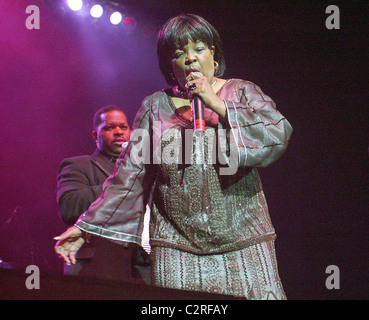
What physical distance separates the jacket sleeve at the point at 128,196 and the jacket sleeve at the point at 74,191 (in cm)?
111

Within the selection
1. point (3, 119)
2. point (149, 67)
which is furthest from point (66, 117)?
point (149, 67)

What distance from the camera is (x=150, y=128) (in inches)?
74.4

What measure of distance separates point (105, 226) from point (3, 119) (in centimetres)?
378

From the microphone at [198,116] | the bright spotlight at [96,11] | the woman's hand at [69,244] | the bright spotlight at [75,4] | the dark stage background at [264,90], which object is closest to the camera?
the microphone at [198,116]

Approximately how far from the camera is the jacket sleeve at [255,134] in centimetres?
149

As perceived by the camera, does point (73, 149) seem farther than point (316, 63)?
Yes

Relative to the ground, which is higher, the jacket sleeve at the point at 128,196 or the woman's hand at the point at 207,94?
the woman's hand at the point at 207,94

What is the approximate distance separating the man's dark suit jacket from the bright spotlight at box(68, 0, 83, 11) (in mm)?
2151

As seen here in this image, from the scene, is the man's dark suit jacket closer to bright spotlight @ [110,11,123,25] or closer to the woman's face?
the woman's face

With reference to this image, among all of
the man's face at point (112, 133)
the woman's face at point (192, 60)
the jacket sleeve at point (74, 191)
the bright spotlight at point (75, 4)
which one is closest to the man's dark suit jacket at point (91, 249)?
the jacket sleeve at point (74, 191)

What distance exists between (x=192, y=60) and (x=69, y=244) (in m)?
0.90

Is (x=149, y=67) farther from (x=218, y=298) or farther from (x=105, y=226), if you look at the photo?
(x=218, y=298)

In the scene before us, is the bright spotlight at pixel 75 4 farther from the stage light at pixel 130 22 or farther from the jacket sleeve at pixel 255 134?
the jacket sleeve at pixel 255 134

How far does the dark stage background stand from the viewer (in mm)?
3688
